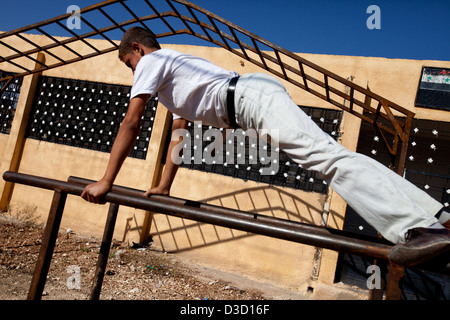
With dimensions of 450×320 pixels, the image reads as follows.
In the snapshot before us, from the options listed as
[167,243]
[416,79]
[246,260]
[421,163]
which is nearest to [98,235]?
[167,243]

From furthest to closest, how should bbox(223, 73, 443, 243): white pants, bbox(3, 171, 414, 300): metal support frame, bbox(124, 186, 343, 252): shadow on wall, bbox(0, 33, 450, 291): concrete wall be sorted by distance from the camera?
bbox(124, 186, 343, 252): shadow on wall, bbox(0, 33, 450, 291): concrete wall, bbox(223, 73, 443, 243): white pants, bbox(3, 171, 414, 300): metal support frame

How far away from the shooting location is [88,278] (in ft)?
13.8

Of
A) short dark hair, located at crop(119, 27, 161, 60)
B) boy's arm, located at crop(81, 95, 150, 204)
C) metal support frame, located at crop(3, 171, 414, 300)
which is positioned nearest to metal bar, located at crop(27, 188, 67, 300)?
metal support frame, located at crop(3, 171, 414, 300)

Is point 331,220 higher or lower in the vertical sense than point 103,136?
lower

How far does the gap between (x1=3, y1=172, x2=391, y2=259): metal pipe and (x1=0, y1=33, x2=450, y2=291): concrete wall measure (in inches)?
146

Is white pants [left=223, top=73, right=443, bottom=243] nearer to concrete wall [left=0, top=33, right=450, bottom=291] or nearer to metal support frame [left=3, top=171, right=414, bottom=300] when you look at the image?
metal support frame [left=3, top=171, right=414, bottom=300]

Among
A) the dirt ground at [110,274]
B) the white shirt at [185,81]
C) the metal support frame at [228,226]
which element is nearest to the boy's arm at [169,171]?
the metal support frame at [228,226]

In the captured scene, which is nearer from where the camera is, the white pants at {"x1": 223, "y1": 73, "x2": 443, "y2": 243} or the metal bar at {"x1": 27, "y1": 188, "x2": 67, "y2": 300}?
the white pants at {"x1": 223, "y1": 73, "x2": 443, "y2": 243}

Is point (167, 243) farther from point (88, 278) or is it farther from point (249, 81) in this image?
point (249, 81)

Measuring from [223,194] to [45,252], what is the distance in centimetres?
400

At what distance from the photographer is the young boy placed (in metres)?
1.22

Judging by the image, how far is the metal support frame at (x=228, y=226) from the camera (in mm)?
1148

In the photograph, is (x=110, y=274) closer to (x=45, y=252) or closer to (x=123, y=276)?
(x=123, y=276)

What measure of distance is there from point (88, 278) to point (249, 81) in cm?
378
